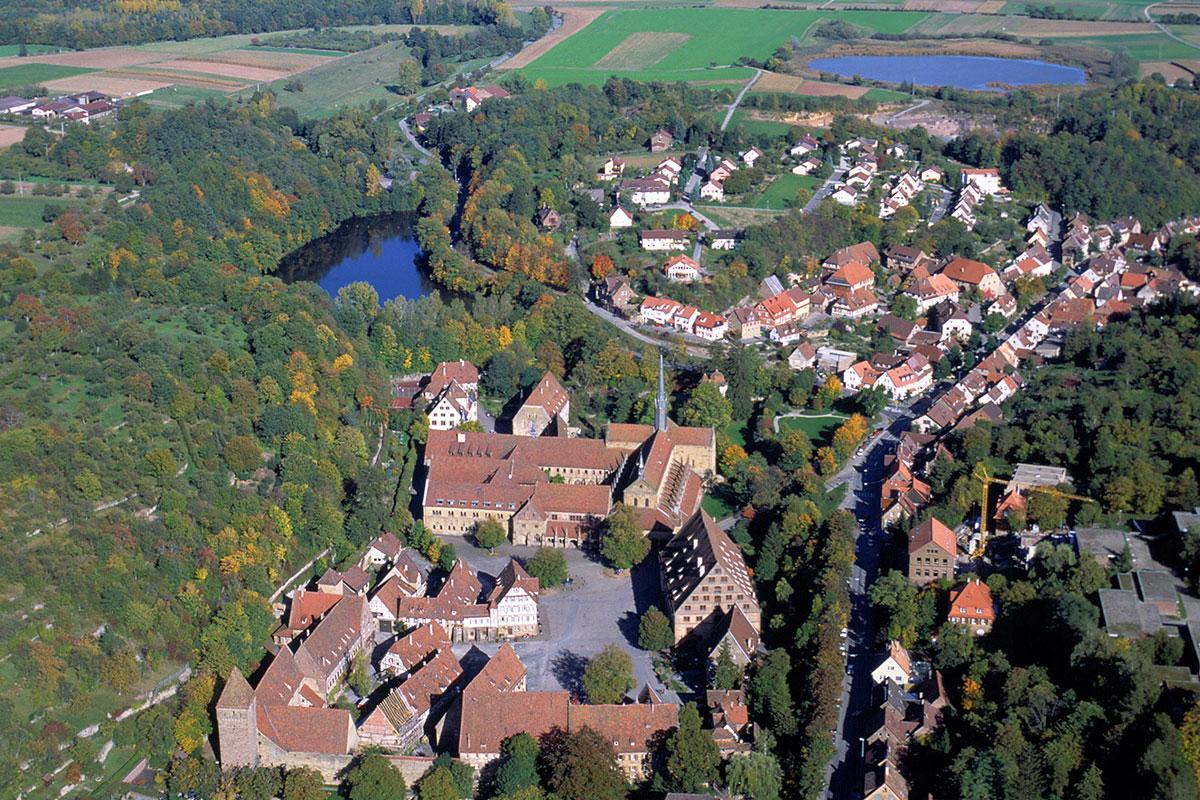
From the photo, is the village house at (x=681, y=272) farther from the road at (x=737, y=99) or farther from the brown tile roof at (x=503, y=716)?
the brown tile roof at (x=503, y=716)

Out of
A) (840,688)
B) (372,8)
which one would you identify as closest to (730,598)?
(840,688)

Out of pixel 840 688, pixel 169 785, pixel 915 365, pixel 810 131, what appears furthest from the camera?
pixel 810 131

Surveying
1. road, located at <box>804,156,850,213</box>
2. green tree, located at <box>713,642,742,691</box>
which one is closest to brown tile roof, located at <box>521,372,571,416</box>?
green tree, located at <box>713,642,742,691</box>

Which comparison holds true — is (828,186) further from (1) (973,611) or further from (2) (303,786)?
(2) (303,786)

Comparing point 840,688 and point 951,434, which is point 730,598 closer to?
point 840,688

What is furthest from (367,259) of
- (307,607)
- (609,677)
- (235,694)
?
(235,694)
